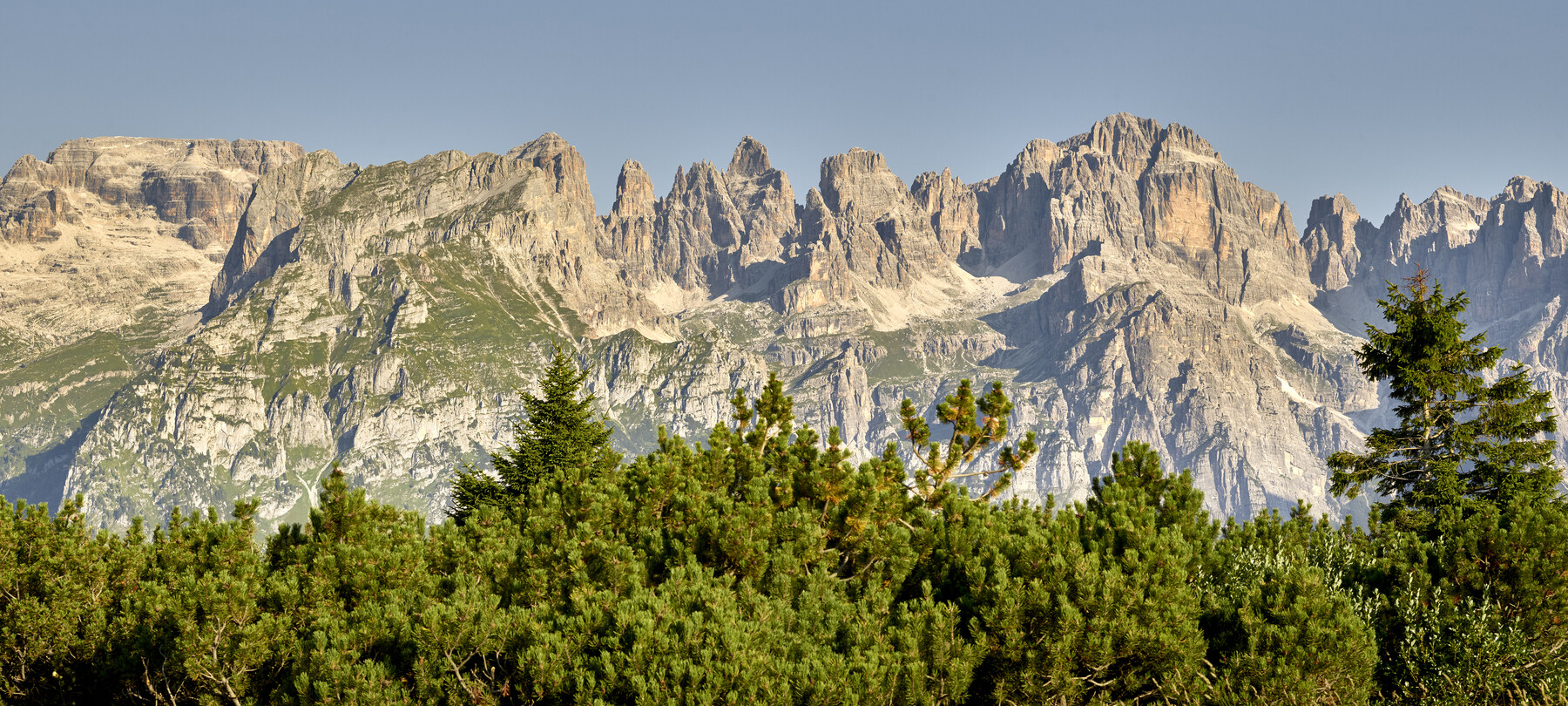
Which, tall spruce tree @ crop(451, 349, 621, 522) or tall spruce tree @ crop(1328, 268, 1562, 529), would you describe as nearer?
tall spruce tree @ crop(1328, 268, 1562, 529)

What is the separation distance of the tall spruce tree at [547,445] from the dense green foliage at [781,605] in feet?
72.7

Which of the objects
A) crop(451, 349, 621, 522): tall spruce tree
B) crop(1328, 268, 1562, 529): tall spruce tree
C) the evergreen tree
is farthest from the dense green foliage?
crop(451, 349, 621, 522): tall spruce tree

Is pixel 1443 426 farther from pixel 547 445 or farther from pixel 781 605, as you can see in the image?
pixel 547 445

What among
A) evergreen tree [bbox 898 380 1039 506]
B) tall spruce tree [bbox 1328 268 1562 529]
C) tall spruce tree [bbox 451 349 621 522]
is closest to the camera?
evergreen tree [bbox 898 380 1039 506]

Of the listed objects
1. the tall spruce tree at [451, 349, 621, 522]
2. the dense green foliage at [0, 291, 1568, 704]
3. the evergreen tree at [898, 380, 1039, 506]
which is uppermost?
the tall spruce tree at [451, 349, 621, 522]

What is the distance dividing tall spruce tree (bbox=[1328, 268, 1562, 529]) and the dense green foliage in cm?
1277

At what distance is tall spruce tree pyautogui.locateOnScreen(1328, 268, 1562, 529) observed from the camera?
35.6m

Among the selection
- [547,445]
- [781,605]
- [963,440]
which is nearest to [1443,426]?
[963,440]

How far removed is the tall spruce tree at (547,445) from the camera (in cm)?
4847

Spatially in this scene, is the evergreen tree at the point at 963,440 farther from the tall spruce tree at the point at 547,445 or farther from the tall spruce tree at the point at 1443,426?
the tall spruce tree at the point at 547,445

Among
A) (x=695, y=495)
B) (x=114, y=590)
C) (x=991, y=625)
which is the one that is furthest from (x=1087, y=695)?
(x=114, y=590)

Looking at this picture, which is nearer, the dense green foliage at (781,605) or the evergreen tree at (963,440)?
the dense green foliage at (781,605)

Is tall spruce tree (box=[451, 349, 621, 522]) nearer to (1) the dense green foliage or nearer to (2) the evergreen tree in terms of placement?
(2) the evergreen tree

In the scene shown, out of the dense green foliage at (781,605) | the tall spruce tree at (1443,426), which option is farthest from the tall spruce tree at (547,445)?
the tall spruce tree at (1443,426)
